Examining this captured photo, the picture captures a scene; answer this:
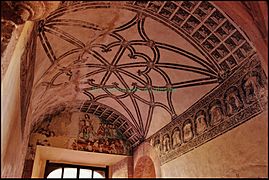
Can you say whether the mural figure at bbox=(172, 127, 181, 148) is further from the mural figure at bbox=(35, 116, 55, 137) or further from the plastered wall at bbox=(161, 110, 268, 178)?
the mural figure at bbox=(35, 116, 55, 137)

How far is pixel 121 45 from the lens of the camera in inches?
228

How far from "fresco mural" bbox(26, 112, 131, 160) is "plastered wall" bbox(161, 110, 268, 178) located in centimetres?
289

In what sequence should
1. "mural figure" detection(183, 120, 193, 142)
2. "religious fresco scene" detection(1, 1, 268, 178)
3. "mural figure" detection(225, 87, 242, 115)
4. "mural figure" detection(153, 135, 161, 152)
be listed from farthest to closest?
"mural figure" detection(153, 135, 161, 152)
"mural figure" detection(183, 120, 193, 142)
"mural figure" detection(225, 87, 242, 115)
"religious fresco scene" detection(1, 1, 268, 178)

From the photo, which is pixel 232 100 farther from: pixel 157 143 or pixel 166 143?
pixel 157 143

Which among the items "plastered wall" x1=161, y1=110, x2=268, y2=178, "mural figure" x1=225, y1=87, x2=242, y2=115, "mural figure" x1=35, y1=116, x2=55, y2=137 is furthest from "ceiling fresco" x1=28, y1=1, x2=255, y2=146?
"plastered wall" x1=161, y1=110, x2=268, y2=178

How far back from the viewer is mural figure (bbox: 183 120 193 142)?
6.52 m


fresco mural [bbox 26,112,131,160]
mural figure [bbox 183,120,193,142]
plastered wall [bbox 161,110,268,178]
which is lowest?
plastered wall [bbox 161,110,268,178]

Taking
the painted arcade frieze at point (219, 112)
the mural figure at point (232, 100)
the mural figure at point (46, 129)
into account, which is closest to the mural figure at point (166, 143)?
the painted arcade frieze at point (219, 112)

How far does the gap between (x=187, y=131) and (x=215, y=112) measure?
1070mm

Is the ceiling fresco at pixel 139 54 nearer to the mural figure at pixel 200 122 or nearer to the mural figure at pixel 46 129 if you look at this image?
the mural figure at pixel 200 122

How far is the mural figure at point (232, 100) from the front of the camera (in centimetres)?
521

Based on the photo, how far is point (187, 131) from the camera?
666 centimetres

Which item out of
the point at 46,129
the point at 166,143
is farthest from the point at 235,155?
the point at 46,129

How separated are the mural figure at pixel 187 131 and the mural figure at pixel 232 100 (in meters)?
1.34
